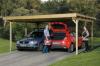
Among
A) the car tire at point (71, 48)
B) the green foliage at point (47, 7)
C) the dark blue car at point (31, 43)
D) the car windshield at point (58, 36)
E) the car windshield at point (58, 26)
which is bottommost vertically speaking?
the car tire at point (71, 48)

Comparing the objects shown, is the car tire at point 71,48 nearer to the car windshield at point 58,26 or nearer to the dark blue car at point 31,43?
the car windshield at point 58,26

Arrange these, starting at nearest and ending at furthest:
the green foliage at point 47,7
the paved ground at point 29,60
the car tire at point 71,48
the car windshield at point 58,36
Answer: the paved ground at point 29,60
the car tire at point 71,48
the car windshield at point 58,36
the green foliage at point 47,7

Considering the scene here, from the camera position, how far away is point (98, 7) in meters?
50.7

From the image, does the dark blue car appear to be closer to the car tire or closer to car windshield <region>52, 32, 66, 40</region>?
car windshield <region>52, 32, 66, 40</region>

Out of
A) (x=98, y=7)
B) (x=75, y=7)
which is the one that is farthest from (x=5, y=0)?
(x=98, y=7)

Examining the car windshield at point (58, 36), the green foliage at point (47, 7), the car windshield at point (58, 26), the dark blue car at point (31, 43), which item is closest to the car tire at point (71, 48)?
the car windshield at point (58, 36)

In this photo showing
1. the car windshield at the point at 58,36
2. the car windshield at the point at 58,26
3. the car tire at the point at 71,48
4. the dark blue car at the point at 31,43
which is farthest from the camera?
the car windshield at the point at 58,26

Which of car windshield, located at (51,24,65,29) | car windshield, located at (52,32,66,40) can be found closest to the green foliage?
car windshield, located at (51,24,65,29)

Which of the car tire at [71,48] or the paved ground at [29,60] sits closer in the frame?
the paved ground at [29,60]

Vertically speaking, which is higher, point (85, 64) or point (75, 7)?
point (75, 7)

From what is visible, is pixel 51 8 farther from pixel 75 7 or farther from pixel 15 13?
pixel 15 13

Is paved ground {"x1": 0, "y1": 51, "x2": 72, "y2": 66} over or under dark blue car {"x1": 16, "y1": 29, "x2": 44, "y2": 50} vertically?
under

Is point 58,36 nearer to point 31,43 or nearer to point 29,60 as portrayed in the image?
point 31,43

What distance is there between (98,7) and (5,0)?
17.5 meters
